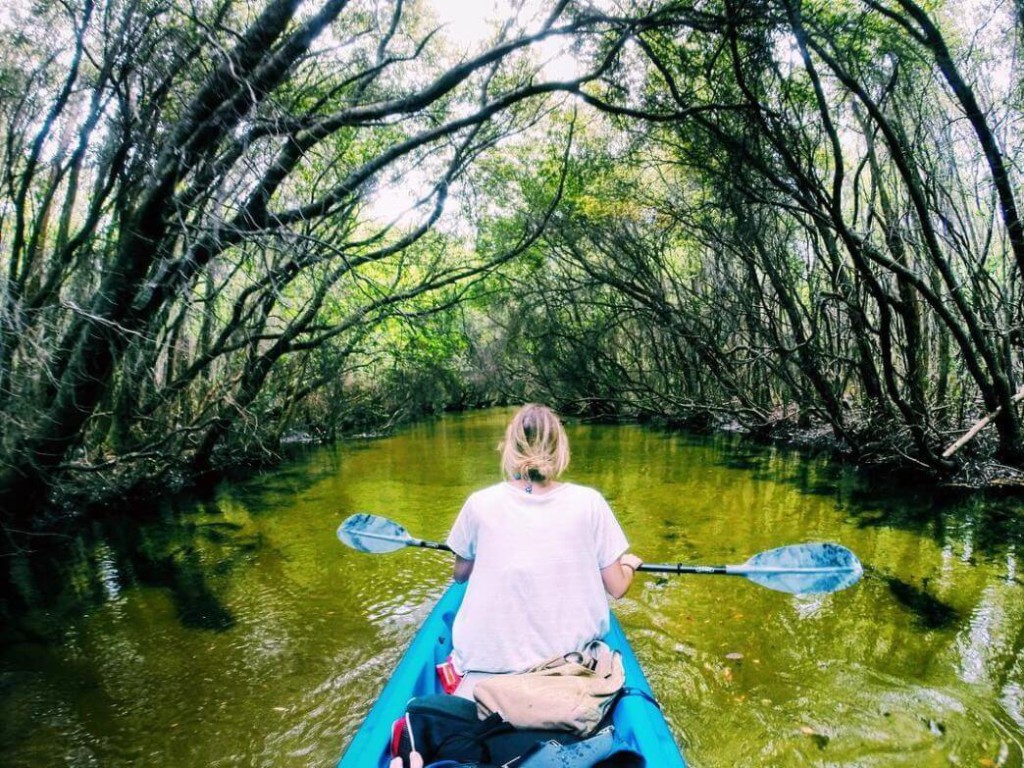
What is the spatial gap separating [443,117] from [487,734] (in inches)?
343

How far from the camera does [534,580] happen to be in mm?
1995

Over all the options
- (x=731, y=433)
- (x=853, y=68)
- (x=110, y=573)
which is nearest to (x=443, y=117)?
(x=853, y=68)

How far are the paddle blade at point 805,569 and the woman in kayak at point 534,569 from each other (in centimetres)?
195

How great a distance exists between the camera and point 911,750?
2.79m

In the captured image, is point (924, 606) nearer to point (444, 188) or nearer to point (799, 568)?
point (799, 568)

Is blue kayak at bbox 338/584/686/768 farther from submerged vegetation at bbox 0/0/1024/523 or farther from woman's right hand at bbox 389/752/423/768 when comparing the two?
submerged vegetation at bbox 0/0/1024/523

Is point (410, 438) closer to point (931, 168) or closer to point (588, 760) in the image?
point (931, 168)

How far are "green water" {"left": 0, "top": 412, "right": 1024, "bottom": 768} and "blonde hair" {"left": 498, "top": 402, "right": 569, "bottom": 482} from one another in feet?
5.85

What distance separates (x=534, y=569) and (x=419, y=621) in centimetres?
279

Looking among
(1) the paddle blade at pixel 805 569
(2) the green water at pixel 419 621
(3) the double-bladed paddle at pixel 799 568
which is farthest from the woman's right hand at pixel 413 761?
(1) the paddle blade at pixel 805 569

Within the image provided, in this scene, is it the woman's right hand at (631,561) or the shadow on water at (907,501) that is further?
the shadow on water at (907,501)

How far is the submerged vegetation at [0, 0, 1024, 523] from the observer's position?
4.50m

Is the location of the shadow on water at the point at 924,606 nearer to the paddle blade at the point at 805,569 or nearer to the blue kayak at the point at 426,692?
the paddle blade at the point at 805,569

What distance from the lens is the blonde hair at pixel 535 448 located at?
2.16 m
